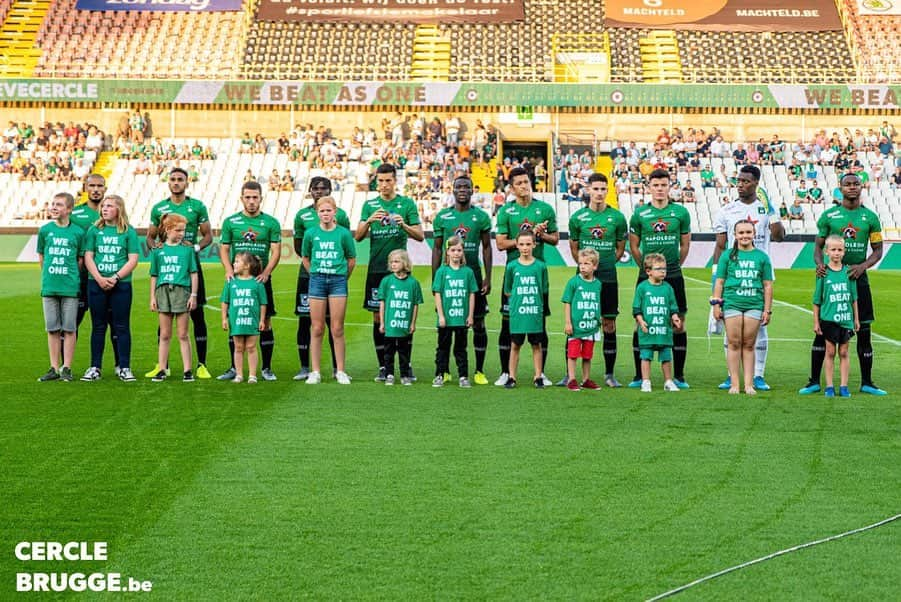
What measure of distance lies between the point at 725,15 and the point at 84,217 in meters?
42.4

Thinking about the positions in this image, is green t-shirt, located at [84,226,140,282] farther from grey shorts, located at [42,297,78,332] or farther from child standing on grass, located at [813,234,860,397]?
child standing on grass, located at [813,234,860,397]

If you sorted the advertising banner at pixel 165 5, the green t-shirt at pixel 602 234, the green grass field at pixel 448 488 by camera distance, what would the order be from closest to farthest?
1. the green grass field at pixel 448 488
2. the green t-shirt at pixel 602 234
3. the advertising banner at pixel 165 5

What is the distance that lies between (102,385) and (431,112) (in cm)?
3596

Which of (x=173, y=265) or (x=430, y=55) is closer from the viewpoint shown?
(x=173, y=265)

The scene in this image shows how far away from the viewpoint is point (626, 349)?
15227mm

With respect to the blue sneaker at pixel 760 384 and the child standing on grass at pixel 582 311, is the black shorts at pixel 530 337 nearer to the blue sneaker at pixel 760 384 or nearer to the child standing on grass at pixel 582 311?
the child standing on grass at pixel 582 311

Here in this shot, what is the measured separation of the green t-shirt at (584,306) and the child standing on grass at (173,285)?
11.9 ft

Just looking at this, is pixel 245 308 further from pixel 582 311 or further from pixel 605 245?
pixel 605 245

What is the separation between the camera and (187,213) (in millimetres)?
12062

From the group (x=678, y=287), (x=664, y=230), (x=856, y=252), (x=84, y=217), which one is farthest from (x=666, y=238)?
(x=84, y=217)

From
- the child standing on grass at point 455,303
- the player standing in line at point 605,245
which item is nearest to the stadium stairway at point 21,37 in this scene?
the child standing on grass at point 455,303

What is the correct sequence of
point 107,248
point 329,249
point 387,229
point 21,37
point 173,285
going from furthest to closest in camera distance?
point 21,37 → point 387,229 → point 107,248 → point 173,285 → point 329,249

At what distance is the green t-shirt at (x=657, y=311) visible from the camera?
37.0 ft

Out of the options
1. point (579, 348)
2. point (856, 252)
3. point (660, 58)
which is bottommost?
point (579, 348)
